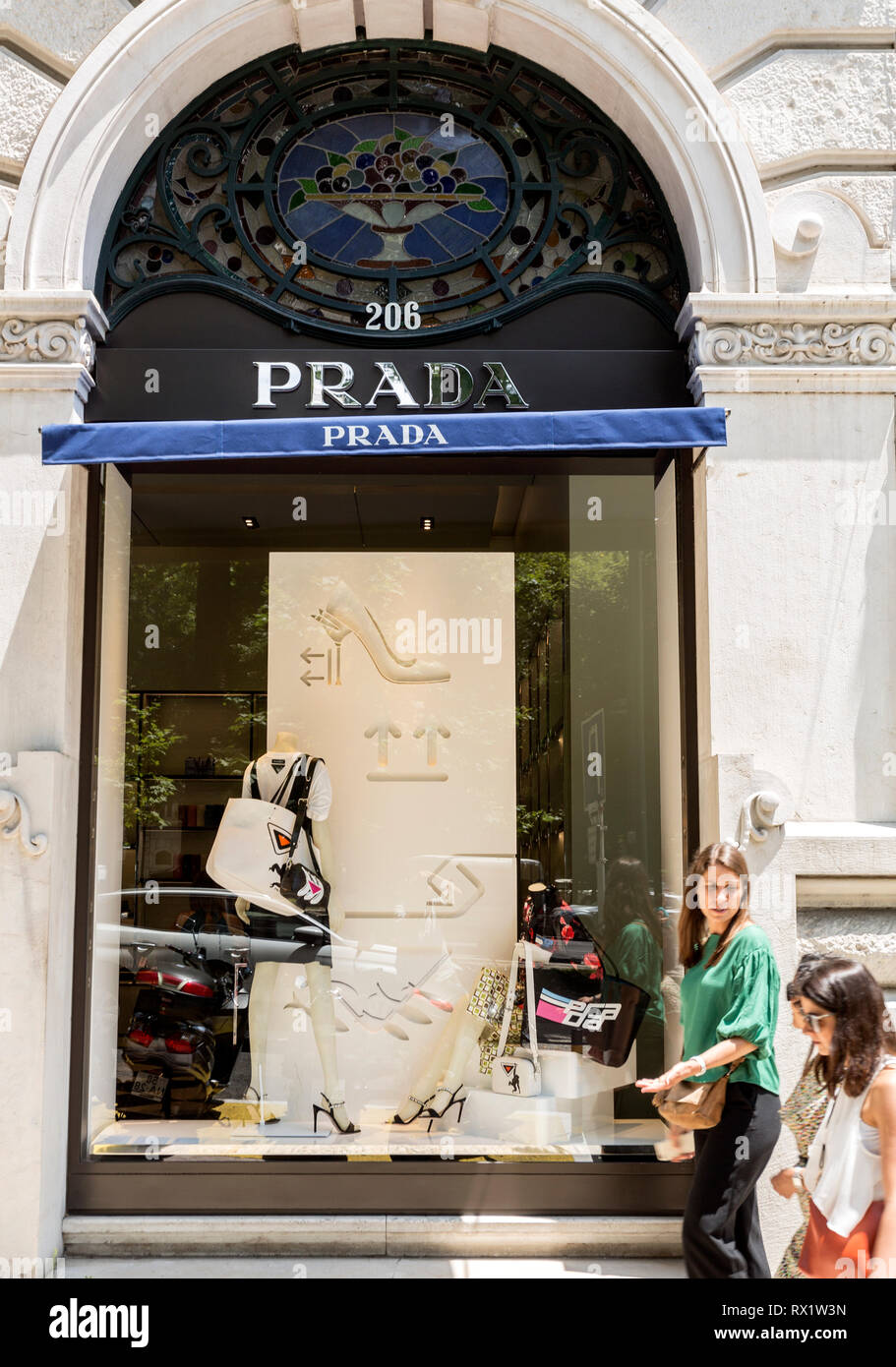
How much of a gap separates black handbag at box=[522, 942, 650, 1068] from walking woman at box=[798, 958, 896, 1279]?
2767mm

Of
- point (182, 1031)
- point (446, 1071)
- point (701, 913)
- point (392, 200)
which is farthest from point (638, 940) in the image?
point (392, 200)

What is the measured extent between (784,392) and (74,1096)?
490 cm

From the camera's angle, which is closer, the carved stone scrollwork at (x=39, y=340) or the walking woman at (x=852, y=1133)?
the walking woman at (x=852, y=1133)

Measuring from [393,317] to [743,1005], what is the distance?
12.7ft

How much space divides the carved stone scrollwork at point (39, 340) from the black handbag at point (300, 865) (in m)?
2.65

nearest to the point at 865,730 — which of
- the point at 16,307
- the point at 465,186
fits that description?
the point at 465,186

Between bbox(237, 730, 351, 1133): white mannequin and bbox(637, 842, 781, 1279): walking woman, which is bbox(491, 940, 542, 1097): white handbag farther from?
bbox(637, 842, 781, 1279): walking woman

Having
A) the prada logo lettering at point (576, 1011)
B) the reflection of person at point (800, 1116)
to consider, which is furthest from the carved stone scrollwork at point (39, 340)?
the reflection of person at point (800, 1116)

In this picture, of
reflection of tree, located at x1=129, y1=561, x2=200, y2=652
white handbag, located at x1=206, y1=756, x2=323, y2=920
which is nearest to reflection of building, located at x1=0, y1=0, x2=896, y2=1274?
reflection of tree, located at x1=129, y1=561, x2=200, y2=652

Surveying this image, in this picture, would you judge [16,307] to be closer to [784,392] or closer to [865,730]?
[784,392]

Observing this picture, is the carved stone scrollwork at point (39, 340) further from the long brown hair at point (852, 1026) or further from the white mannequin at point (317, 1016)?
the long brown hair at point (852, 1026)

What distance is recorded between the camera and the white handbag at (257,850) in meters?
7.05

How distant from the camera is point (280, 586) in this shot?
25.1 ft
